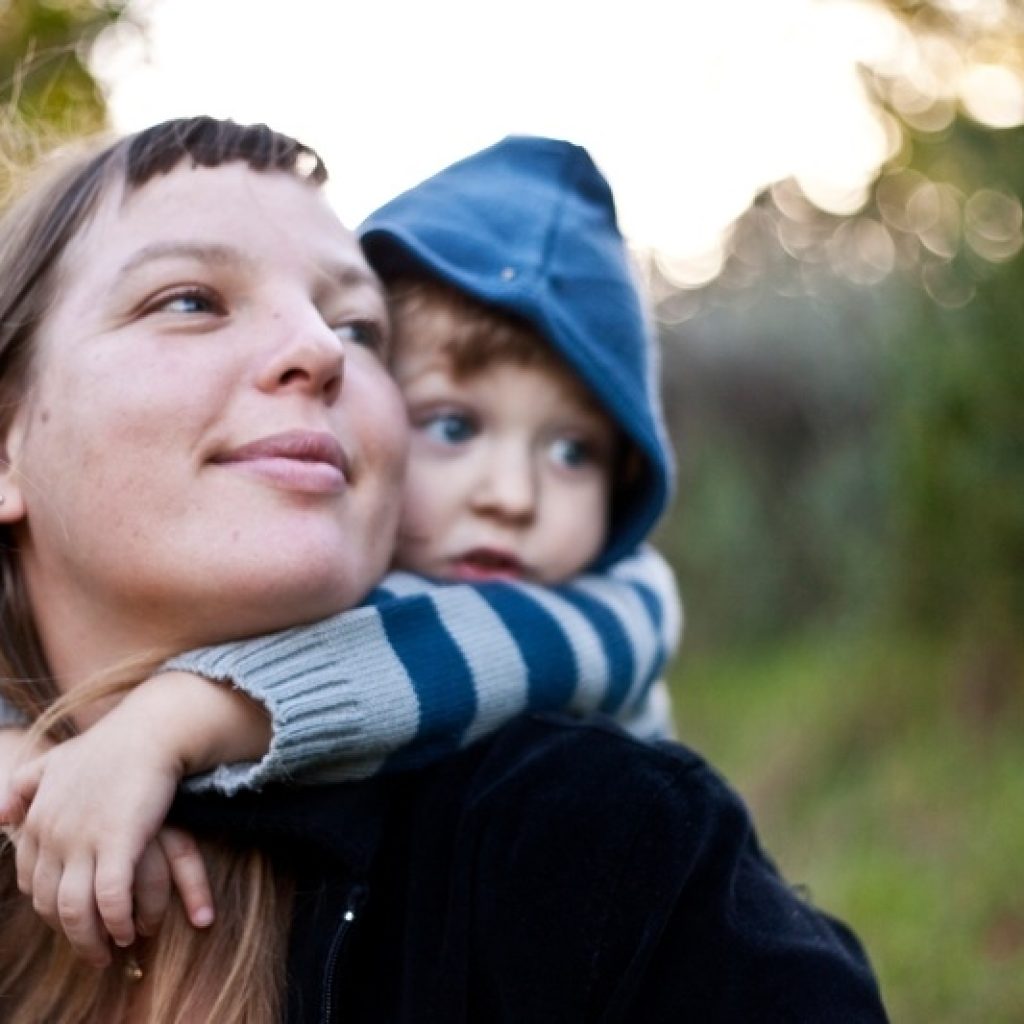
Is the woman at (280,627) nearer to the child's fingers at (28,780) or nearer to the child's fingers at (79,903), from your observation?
the child's fingers at (79,903)

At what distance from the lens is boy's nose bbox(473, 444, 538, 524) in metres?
2.30

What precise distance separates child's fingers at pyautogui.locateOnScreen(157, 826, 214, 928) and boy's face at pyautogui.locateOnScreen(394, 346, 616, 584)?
72cm

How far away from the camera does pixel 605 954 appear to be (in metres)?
1.56

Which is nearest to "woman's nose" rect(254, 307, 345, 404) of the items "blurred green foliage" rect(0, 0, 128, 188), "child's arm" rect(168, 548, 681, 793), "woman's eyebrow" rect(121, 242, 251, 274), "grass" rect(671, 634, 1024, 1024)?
"woman's eyebrow" rect(121, 242, 251, 274)

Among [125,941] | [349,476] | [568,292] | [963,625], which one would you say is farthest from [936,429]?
[125,941]

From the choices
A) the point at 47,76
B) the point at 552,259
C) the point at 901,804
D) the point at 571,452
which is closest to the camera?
the point at 552,259

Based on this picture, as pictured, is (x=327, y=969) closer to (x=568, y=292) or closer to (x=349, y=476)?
(x=349, y=476)

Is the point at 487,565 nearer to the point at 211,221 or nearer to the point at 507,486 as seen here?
the point at 507,486

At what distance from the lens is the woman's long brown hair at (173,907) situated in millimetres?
1646

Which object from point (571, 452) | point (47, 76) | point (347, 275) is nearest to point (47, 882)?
point (347, 275)

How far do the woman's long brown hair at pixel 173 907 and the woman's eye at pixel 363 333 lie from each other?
0.76 ft

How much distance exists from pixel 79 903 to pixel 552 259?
48.4 inches

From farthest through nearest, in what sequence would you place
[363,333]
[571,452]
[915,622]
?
[915,622], [571,452], [363,333]

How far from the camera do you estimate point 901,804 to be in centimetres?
562
